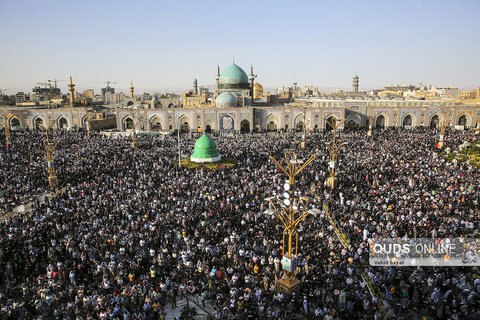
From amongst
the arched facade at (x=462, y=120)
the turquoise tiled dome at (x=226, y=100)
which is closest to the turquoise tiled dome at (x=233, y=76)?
the turquoise tiled dome at (x=226, y=100)

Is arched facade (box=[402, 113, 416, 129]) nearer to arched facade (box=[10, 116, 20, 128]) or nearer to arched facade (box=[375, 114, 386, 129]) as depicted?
arched facade (box=[375, 114, 386, 129])

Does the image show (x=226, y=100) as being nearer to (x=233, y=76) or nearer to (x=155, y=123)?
(x=233, y=76)

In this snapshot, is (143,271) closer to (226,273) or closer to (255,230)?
(226,273)

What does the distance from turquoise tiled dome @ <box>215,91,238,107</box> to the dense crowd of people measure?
24.1 meters

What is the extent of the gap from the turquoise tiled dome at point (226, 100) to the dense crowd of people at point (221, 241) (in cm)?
2412

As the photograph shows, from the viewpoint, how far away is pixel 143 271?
10.8 meters

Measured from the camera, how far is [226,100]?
45.8 meters

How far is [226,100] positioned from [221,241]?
3503 centimetres

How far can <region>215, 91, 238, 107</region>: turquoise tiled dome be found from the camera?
45.7 m

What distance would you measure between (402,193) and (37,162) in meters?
23.5

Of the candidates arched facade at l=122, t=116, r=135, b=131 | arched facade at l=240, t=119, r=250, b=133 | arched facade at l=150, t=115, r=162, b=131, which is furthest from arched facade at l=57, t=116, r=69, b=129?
arched facade at l=240, t=119, r=250, b=133

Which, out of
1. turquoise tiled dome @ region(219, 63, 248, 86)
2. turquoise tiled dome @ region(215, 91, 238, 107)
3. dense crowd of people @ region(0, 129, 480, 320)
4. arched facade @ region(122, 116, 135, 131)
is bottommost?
dense crowd of people @ region(0, 129, 480, 320)

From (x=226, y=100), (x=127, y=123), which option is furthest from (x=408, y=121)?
(x=127, y=123)

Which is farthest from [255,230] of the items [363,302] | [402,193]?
[402,193]
